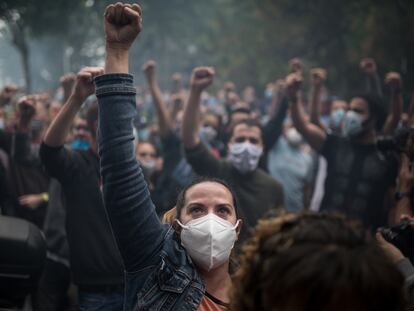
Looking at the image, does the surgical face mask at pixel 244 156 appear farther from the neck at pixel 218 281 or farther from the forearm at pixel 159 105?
the neck at pixel 218 281

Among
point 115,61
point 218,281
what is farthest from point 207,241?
point 115,61

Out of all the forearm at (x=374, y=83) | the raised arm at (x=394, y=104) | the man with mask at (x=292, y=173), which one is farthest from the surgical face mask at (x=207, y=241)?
the forearm at (x=374, y=83)

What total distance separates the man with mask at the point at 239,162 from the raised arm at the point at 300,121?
348mm

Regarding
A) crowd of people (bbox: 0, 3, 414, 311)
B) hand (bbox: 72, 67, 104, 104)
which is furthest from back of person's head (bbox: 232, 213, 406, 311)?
hand (bbox: 72, 67, 104, 104)

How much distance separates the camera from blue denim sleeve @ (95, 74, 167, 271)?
6.16 ft

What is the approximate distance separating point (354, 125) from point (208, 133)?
2358mm

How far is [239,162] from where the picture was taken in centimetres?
449

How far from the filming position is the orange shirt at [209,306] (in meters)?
1.95

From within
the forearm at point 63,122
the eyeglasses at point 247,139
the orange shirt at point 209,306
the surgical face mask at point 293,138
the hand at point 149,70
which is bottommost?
the orange shirt at point 209,306

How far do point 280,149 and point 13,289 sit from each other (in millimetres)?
Result: 4190

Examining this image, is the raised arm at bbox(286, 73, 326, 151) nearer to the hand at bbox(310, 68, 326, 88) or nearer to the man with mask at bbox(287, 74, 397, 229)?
the man with mask at bbox(287, 74, 397, 229)

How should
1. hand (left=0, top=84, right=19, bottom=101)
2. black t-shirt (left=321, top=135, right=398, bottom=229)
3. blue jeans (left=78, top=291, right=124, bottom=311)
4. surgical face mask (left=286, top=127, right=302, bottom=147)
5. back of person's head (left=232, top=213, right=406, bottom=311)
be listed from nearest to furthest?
1. back of person's head (left=232, top=213, right=406, bottom=311)
2. blue jeans (left=78, top=291, right=124, bottom=311)
3. black t-shirt (left=321, top=135, right=398, bottom=229)
4. hand (left=0, top=84, right=19, bottom=101)
5. surgical face mask (left=286, top=127, right=302, bottom=147)

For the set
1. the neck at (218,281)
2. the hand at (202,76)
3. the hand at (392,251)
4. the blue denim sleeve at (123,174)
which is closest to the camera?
the blue denim sleeve at (123,174)

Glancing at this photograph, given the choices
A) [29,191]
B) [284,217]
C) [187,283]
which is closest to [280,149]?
[29,191]
